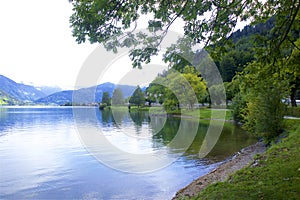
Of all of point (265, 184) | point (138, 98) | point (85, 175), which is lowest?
point (85, 175)

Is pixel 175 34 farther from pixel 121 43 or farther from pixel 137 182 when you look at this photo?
pixel 137 182

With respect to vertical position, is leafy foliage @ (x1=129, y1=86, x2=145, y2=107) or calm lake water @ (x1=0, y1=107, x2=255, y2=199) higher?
leafy foliage @ (x1=129, y1=86, x2=145, y2=107)

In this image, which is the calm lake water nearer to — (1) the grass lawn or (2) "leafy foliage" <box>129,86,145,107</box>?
(1) the grass lawn

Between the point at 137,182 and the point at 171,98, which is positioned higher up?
the point at 171,98

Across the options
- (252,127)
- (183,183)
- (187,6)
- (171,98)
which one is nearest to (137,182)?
(183,183)

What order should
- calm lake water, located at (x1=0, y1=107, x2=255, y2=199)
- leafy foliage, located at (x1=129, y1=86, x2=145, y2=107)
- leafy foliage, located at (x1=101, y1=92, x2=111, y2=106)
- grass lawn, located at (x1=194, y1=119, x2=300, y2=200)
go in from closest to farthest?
grass lawn, located at (x1=194, y1=119, x2=300, y2=200)
calm lake water, located at (x1=0, y1=107, x2=255, y2=199)
leafy foliage, located at (x1=129, y1=86, x2=145, y2=107)
leafy foliage, located at (x1=101, y1=92, x2=111, y2=106)

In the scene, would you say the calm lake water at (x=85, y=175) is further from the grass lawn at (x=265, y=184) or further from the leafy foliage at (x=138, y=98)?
the leafy foliage at (x=138, y=98)

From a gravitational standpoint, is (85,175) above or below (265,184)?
below

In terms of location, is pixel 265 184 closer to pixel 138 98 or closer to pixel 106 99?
pixel 138 98

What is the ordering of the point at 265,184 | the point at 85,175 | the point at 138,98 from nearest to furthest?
the point at 265,184 < the point at 85,175 < the point at 138,98

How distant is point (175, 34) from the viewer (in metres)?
7.65

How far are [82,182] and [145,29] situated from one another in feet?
29.7

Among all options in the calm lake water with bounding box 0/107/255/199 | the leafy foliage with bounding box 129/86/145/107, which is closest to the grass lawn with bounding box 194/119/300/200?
the calm lake water with bounding box 0/107/255/199

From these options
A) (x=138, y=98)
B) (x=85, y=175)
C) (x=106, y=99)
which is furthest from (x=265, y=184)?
(x=106, y=99)
